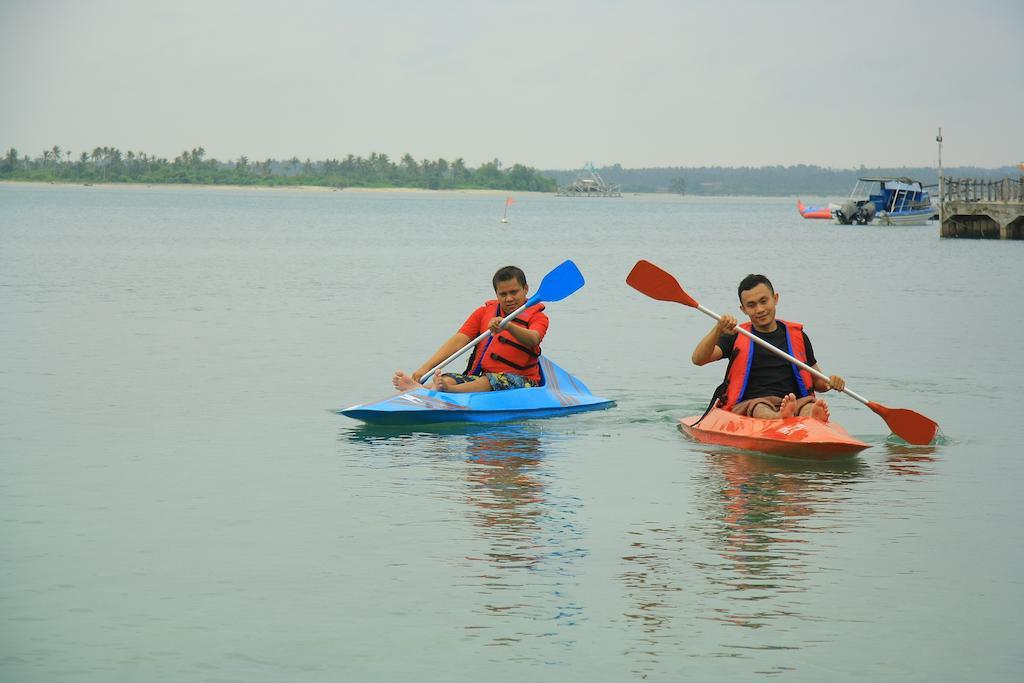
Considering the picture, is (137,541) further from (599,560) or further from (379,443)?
(379,443)

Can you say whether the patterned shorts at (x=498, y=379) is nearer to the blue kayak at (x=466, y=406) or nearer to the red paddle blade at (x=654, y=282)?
the blue kayak at (x=466, y=406)

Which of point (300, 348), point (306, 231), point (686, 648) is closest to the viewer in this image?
point (686, 648)

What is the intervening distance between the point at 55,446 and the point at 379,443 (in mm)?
2448

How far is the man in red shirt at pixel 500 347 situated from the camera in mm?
11312

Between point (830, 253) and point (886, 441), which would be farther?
point (830, 253)

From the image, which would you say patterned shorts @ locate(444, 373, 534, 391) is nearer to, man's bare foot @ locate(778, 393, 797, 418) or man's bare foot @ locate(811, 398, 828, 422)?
man's bare foot @ locate(778, 393, 797, 418)

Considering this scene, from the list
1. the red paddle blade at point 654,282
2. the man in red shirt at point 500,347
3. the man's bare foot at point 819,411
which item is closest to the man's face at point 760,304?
the man's bare foot at point 819,411

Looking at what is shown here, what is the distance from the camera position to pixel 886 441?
442 inches

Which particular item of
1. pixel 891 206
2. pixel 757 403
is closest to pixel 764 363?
pixel 757 403

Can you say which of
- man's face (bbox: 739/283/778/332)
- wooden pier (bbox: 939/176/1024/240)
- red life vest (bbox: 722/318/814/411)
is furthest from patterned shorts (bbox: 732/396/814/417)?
wooden pier (bbox: 939/176/1024/240)

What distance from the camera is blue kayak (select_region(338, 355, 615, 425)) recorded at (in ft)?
36.6

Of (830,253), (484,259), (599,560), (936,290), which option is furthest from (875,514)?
(830,253)

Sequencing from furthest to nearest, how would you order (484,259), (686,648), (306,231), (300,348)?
1. (306,231)
2. (484,259)
3. (300,348)
4. (686,648)

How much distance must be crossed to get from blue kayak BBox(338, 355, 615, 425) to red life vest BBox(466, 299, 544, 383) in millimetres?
234
